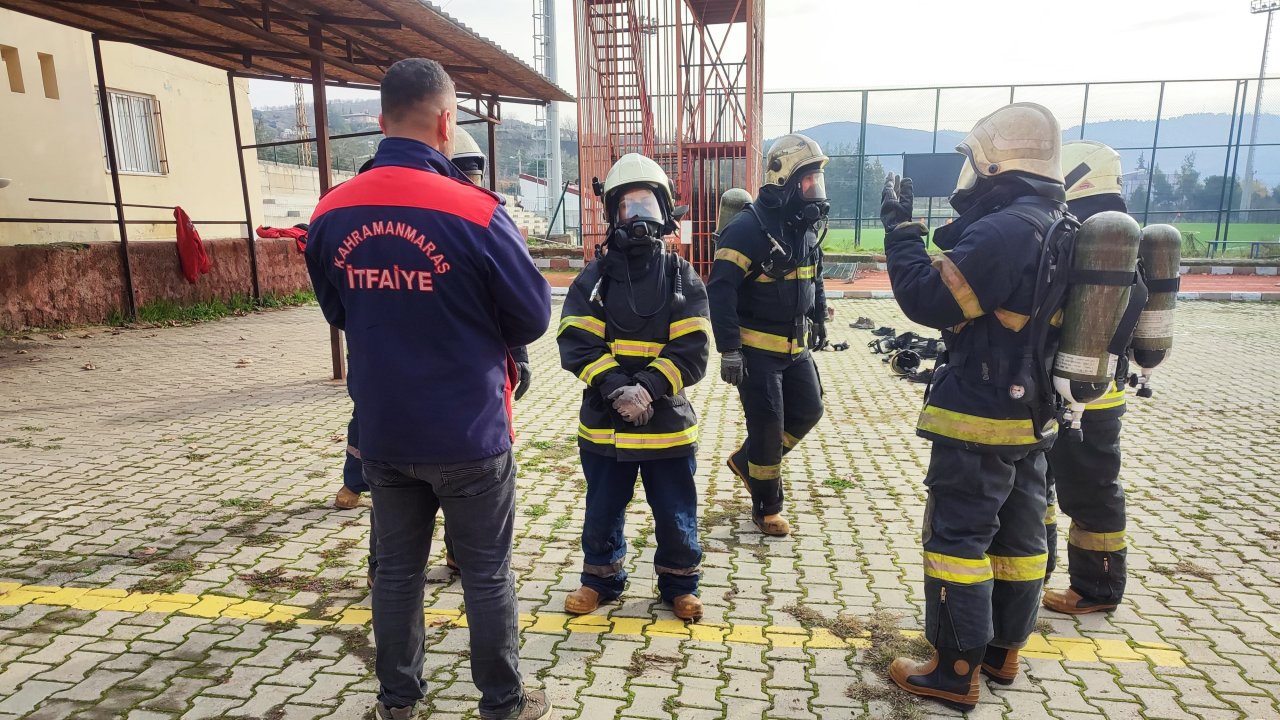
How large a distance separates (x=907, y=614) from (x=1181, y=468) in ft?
11.7

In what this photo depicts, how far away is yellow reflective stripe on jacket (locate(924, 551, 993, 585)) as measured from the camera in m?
2.70

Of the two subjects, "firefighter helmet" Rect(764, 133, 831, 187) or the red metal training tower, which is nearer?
"firefighter helmet" Rect(764, 133, 831, 187)

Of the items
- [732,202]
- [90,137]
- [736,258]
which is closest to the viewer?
[736,258]

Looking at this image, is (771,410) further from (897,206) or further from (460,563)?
(460,563)

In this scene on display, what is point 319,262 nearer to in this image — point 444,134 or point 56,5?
point 444,134

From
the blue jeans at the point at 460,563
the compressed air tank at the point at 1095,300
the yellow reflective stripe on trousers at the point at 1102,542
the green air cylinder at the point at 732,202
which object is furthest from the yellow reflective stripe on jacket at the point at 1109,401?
the blue jeans at the point at 460,563

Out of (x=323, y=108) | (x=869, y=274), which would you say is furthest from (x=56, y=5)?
(x=869, y=274)

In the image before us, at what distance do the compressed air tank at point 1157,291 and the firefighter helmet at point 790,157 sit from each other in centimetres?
180

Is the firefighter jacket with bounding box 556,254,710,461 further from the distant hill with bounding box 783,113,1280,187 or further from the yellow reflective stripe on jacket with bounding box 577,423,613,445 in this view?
the distant hill with bounding box 783,113,1280,187

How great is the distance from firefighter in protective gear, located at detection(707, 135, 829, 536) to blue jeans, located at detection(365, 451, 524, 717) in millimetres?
2079

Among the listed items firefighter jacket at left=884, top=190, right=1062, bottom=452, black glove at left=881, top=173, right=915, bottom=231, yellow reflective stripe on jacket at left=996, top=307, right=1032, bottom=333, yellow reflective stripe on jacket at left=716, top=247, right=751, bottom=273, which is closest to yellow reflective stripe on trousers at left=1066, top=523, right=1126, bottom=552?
firefighter jacket at left=884, top=190, right=1062, bottom=452

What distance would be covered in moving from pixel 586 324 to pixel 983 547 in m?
1.84

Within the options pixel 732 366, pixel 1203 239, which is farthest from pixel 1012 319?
pixel 1203 239

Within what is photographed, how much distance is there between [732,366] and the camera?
4055mm
